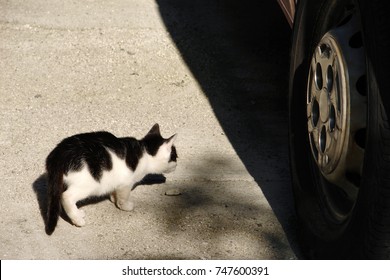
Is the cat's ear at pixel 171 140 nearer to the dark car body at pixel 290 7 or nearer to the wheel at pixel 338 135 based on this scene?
the wheel at pixel 338 135

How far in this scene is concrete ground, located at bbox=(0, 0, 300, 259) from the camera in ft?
15.5

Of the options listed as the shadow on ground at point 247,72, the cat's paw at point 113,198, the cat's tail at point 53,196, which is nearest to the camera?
the cat's tail at point 53,196

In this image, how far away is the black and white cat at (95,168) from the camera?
4.73 meters

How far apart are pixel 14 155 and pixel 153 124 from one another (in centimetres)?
98

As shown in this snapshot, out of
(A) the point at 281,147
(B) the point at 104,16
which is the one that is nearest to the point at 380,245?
(A) the point at 281,147

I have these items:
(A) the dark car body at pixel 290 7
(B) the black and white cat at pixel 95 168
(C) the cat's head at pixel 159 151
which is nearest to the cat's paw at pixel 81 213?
(B) the black and white cat at pixel 95 168

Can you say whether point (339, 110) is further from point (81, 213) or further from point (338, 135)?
point (81, 213)

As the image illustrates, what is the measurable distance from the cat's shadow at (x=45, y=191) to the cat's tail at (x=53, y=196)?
0.55ft

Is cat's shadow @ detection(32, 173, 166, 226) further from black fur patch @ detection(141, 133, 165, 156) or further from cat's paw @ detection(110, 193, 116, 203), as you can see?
black fur patch @ detection(141, 133, 165, 156)

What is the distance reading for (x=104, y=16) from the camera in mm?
7223

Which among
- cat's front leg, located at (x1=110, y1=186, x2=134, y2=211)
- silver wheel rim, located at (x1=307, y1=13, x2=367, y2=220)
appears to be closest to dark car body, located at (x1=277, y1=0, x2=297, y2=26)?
silver wheel rim, located at (x1=307, y1=13, x2=367, y2=220)

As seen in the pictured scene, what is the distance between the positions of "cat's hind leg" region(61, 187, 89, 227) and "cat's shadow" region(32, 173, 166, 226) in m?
0.10

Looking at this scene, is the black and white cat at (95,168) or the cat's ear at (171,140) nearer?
the black and white cat at (95,168)

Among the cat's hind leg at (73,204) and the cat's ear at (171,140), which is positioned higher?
the cat's ear at (171,140)
